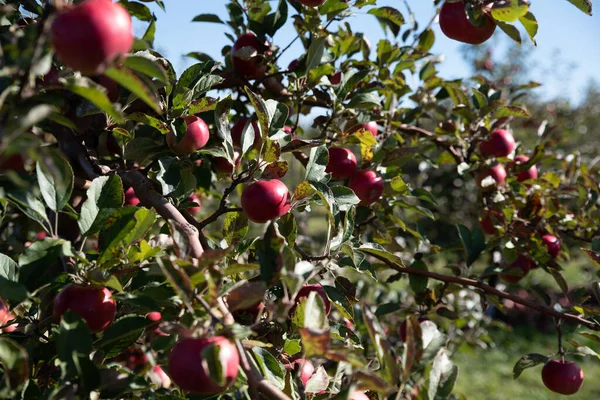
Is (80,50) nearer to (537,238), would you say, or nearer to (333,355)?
(333,355)

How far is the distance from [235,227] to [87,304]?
34cm

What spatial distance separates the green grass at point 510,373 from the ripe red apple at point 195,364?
4049mm

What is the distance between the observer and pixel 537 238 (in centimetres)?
170

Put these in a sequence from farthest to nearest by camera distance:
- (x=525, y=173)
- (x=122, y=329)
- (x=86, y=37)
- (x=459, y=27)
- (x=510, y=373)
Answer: (x=510, y=373)
(x=525, y=173)
(x=459, y=27)
(x=122, y=329)
(x=86, y=37)

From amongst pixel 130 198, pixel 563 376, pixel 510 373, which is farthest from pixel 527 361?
pixel 510 373

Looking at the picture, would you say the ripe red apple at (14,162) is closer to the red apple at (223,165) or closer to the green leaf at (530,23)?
the red apple at (223,165)

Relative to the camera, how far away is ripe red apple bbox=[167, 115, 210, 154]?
1.12 meters

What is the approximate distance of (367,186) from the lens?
1.36 meters

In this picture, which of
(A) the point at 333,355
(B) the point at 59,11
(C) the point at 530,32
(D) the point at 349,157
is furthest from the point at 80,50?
(D) the point at 349,157

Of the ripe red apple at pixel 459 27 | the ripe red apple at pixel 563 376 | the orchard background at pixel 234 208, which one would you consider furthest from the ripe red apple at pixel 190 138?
the ripe red apple at pixel 563 376

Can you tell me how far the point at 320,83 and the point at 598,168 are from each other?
1497 millimetres

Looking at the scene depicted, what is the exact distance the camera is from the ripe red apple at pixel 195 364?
2.32 ft

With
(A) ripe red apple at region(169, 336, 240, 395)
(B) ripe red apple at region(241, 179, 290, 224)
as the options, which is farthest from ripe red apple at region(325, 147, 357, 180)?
(A) ripe red apple at region(169, 336, 240, 395)

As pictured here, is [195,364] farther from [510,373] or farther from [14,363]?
[510,373]
